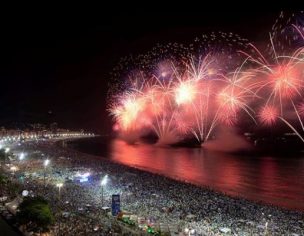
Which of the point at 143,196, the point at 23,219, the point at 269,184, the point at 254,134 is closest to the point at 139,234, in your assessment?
the point at 23,219

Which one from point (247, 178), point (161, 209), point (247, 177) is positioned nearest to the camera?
point (161, 209)

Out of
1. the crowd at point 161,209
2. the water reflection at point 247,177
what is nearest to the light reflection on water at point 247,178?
the water reflection at point 247,177

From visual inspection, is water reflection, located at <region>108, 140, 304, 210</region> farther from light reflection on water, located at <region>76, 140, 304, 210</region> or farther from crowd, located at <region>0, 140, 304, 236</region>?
crowd, located at <region>0, 140, 304, 236</region>

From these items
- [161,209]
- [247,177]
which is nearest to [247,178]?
[247,177]

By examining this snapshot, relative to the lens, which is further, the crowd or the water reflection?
the water reflection

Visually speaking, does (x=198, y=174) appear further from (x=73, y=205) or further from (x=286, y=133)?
(x=286, y=133)

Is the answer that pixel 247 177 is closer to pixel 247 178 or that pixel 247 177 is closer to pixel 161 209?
pixel 247 178

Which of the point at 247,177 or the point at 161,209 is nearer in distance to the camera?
the point at 161,209

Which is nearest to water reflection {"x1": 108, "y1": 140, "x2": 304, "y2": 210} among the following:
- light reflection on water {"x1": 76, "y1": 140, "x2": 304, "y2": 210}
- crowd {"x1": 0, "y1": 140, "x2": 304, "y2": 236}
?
light reflection on water {"x1": 76, "y1": 140, "x2": 304, "y2": 210}

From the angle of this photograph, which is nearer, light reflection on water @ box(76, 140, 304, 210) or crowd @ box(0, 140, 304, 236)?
crowd @ box(0, 140, 304, 236)
